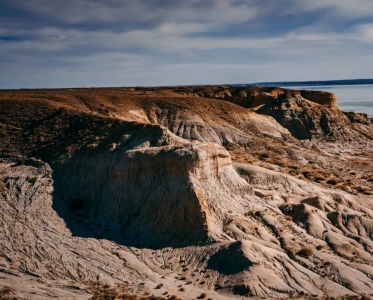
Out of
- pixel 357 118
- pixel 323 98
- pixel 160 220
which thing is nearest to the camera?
pixel 160 220

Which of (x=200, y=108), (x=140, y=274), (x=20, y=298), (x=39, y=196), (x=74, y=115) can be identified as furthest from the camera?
(x=200, y=108)

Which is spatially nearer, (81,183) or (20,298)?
(20,298)

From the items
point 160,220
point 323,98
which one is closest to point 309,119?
point 323,98

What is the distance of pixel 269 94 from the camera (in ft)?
237

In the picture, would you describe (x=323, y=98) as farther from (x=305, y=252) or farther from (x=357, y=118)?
(x=305, y=252)

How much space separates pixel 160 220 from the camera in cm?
2484

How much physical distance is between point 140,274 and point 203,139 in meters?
26.1

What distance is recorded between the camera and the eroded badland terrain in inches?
816

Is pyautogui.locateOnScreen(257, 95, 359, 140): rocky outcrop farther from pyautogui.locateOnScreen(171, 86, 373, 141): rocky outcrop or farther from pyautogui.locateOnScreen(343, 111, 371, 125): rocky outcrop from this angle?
pyautogui.locateOnScreen(343, 111, 371, 125): rocky outcrop

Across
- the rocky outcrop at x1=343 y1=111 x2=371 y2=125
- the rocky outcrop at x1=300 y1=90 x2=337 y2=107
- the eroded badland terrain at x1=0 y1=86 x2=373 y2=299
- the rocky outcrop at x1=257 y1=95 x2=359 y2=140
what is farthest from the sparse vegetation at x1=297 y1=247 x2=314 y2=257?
the rocky outcrop at x1=300 y1=90 x2=337 y2=107

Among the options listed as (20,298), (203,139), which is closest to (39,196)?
(20,298)

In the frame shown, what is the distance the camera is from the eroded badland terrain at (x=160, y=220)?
68.0 feet

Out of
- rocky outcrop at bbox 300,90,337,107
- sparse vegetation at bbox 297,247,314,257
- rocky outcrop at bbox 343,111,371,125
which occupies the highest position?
rocky outcrop at bbox 300,90,337,107

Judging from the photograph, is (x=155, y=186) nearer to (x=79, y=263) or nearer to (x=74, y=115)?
(x=79, y=263)
